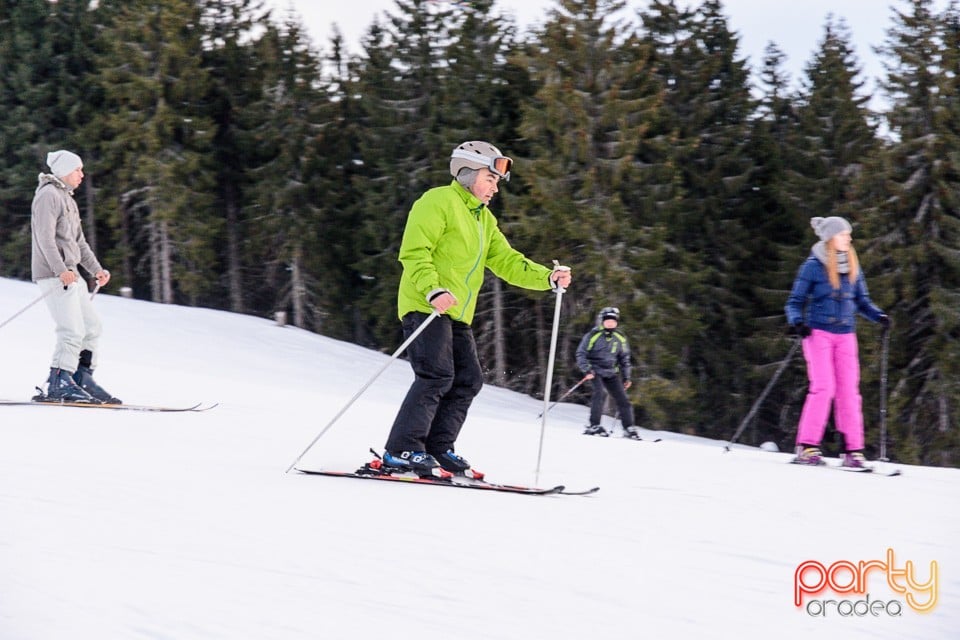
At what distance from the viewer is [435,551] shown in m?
3.89

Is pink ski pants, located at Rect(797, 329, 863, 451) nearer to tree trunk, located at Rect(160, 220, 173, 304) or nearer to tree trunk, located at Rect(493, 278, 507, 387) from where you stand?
tree trunk, located at Rect(493, 278, 507, 387)

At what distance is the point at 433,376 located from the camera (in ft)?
17.6

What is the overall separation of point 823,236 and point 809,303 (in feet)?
1.59

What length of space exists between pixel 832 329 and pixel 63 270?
17.8 feet

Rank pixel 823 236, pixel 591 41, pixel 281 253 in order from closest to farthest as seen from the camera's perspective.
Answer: pixel 823 236, pixel 591 41, pixel 281 253

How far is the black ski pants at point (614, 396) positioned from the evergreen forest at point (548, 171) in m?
11.9

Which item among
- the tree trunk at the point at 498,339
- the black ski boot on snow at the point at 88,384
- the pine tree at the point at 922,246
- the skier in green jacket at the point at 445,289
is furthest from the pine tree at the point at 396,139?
the skier in green jacket at the point at 445,289

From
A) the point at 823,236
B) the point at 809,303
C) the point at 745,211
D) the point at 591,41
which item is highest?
the point at 591,41

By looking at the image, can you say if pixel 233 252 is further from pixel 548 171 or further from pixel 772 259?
pixel 772 259

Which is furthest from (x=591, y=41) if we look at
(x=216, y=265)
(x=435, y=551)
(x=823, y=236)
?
(x=435, y=551)

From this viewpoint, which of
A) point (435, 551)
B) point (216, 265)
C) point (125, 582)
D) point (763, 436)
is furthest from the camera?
point (216, 265)

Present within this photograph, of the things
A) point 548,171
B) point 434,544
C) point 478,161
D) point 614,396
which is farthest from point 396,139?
point 434,544

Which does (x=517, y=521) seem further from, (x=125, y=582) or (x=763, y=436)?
(x=763, y=436)

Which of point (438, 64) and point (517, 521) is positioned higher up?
point (438, 64)
